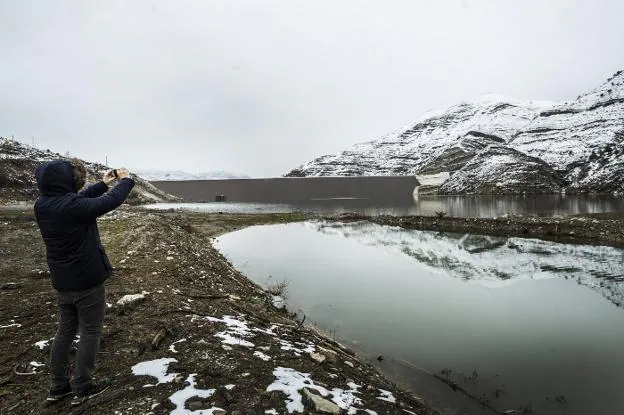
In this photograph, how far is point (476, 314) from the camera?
437 inches

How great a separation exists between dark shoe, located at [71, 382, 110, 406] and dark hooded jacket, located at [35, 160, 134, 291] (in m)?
1.29

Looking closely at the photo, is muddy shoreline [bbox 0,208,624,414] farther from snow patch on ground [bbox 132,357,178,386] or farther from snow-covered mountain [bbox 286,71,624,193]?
Result: snow-covered mountain [bbox 286,71,624,193]

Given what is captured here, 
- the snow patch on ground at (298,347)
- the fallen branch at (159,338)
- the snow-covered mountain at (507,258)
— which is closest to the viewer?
the fallen branch at (159,338)

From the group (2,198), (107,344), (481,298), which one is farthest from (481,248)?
(2,198)

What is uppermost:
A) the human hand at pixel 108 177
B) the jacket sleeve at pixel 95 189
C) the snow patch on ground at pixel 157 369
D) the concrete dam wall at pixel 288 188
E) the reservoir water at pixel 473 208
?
the concrete dam wall at pixel 288 188

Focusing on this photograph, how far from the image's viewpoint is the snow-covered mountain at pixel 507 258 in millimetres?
15445

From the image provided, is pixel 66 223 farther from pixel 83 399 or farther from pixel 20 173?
pixel 20 173

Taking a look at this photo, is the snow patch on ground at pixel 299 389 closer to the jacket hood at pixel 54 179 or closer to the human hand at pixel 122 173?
the human hand at pixel 122 173

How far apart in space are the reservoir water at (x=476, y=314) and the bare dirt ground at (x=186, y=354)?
1.32 metres

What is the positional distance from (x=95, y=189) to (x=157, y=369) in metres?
2.55

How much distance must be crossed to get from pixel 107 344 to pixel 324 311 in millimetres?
6544

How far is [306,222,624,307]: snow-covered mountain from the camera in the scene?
1545cm

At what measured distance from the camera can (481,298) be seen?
12695mm

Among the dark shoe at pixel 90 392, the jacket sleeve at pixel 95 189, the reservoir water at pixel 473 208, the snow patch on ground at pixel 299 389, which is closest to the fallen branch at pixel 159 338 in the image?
the dark shoe at pixel 90 392
